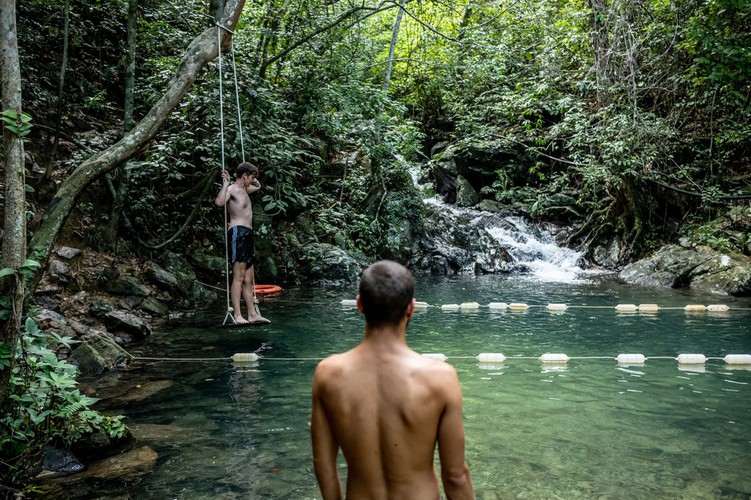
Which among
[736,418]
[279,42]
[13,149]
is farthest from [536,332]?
[279,42]

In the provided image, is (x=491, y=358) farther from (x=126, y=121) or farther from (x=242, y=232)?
(x=126, y=121)

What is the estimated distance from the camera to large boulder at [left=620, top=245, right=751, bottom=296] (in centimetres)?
1148

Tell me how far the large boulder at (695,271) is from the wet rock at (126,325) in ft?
33.7

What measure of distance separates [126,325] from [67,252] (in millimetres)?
2475

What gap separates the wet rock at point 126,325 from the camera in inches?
301

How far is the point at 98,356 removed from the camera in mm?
6156

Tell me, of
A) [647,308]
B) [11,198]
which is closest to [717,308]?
[647,308]

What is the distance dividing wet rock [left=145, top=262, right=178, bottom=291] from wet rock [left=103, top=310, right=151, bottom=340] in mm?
2236

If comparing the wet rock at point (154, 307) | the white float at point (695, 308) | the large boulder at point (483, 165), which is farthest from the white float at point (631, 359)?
the large boulder at point (483, 165)

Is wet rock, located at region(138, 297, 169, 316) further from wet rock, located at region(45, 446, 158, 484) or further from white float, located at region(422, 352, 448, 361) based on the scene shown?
wet rock, located at region(45, 446, 158, 484)

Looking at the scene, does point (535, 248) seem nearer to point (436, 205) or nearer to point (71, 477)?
point (436, 205)

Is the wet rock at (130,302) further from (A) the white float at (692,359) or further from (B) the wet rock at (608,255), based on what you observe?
(B) the wet rock at (608,255)

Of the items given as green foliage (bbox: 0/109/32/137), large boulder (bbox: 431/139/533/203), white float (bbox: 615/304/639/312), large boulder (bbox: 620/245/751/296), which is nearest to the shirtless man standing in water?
green foliage (bbox: 0/109/32/137)

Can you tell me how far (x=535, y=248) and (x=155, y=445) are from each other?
44.9ft
